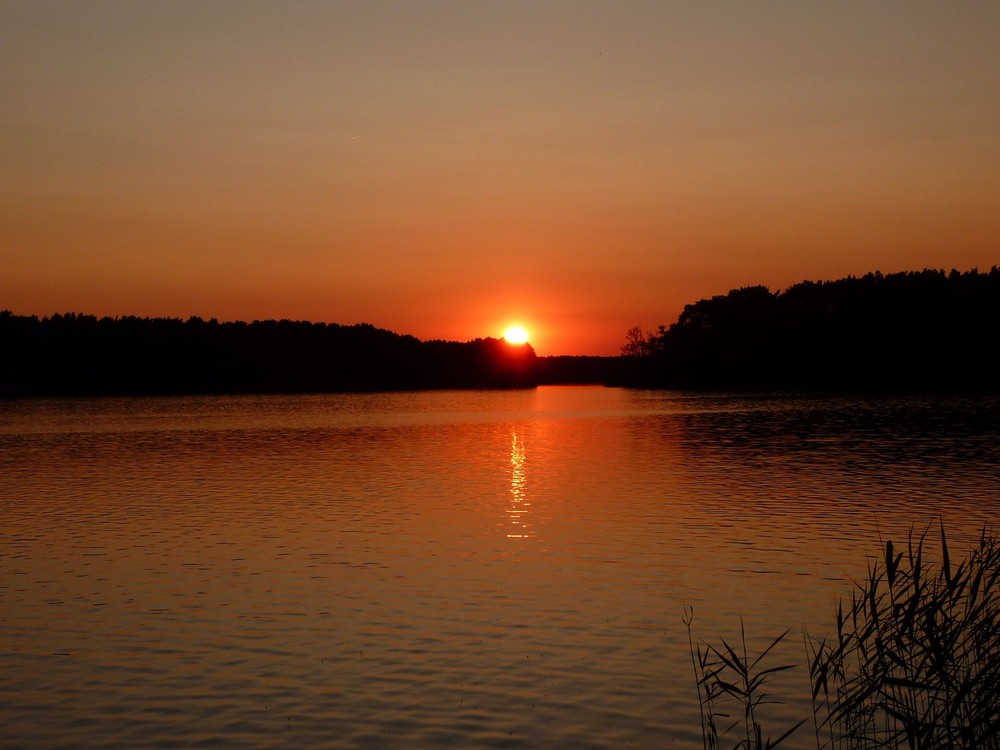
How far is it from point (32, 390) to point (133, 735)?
190415 millimetres

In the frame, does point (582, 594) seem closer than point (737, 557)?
Yes

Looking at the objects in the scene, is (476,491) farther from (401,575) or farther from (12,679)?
(12,679)

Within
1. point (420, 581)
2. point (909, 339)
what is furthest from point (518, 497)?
point (909, 339)

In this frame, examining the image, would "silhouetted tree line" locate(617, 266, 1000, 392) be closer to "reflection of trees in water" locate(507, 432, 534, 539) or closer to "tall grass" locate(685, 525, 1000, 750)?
"reflection of trees in water" locate(507, 432, 534, 539)

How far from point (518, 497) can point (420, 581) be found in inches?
703

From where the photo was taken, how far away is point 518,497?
43531mm

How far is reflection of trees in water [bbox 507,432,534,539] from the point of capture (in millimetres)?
34219

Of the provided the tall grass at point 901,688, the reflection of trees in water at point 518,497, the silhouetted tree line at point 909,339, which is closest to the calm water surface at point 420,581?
the reflection of trees in water at point 518,497

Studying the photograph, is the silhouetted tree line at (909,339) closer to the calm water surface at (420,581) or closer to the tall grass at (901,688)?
the calm water surface at (420,581)

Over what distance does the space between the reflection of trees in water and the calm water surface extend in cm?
22

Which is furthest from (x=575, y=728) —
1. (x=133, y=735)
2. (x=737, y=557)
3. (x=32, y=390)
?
(x=32, y=390)

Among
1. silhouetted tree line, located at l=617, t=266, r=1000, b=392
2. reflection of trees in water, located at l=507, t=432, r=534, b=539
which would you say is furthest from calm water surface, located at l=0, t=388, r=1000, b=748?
silhouetted tree line, located at l=617, t=266, r=1000, b=392

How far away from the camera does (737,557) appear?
1107 inches

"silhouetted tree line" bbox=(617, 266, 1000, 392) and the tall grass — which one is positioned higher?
"silhouetted tree line" bbox=(617, 266, 1000, 392)
